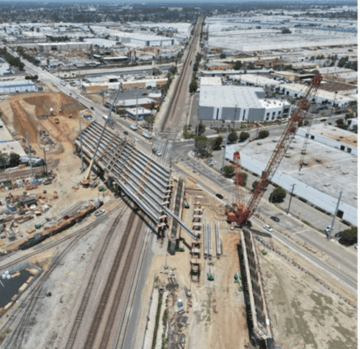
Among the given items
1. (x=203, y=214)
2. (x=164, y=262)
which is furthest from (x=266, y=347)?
(x=203, y=214)

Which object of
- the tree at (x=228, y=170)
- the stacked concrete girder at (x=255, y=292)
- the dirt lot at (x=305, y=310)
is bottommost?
the dirt lot at (x=305, y=310)

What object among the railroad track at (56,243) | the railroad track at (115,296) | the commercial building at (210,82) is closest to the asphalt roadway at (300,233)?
the railroad track at (115,296)

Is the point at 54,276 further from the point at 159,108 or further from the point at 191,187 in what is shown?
the point at 159,108

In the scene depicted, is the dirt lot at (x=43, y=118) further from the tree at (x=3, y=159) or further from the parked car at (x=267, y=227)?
the parked car at (x=267, y=227)

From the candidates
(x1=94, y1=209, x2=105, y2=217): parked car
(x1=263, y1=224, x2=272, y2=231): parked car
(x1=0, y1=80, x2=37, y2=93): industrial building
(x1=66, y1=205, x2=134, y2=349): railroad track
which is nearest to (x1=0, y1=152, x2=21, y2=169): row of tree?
(x1=94, y1=209, x2=105, y2=217): parked car

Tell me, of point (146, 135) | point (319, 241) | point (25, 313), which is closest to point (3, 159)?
point (146, 135)

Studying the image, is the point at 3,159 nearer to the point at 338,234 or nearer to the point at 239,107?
the point at 338,234
